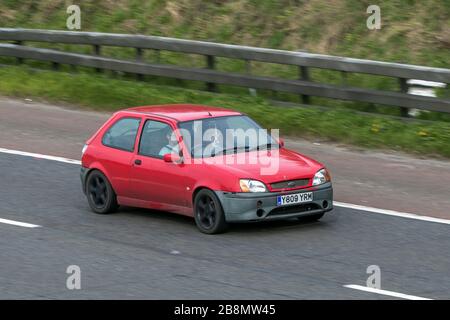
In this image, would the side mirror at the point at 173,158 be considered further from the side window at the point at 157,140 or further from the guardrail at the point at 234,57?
the guardrail at the point at 234,57

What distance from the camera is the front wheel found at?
13367mm

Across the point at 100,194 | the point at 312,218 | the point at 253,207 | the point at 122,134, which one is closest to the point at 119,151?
the point at 122,134

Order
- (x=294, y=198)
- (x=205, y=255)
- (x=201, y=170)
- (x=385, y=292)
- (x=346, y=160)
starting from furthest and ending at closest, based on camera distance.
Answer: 1. (x=346, y=160)
2. (x=201, y=170)
3. (x=294, y=198)
4. (x=205, y=255)
5. (x=385, y=292)

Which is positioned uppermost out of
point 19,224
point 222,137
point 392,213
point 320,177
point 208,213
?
point 222,137

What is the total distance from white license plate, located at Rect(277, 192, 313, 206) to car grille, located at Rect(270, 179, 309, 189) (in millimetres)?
110

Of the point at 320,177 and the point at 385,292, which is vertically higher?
the point at 320,177

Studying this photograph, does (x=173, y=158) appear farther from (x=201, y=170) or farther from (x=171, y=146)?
(x=201, y=170)

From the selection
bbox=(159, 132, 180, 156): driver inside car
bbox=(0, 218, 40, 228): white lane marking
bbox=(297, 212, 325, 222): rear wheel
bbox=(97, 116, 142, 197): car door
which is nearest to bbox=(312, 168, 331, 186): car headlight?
bbox=(297, 212, 325, 222): rear wheel

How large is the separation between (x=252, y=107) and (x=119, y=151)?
5.96 m

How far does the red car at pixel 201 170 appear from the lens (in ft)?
43.8

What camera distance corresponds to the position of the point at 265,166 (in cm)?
1357

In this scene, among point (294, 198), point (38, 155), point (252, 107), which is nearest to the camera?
point (294, 198)

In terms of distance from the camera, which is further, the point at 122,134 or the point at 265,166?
the point at 122,134
